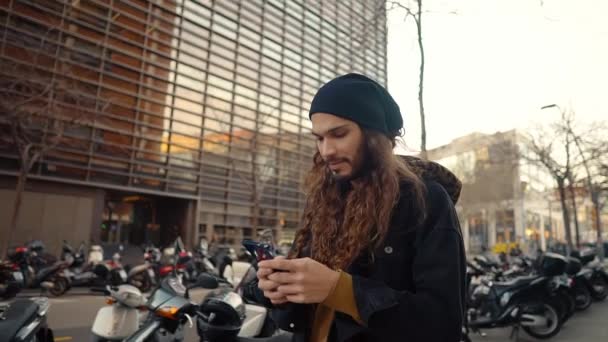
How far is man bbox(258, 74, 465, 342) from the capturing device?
104 cm

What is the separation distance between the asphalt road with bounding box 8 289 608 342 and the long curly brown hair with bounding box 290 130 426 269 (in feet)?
16.7

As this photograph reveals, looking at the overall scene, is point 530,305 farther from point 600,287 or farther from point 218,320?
point 218,320

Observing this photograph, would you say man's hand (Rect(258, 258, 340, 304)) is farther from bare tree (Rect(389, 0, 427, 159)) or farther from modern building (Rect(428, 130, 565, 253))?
modern building (Rect(428, 130, 565, 253))

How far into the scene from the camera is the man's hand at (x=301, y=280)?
100 centimetres

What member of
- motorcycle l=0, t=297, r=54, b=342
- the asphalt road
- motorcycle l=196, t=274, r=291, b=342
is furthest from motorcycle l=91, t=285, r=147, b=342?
the asphalt road

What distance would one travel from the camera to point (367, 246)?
1.24m

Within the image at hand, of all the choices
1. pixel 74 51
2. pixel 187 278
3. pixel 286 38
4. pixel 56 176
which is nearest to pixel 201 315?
pixel 187 278

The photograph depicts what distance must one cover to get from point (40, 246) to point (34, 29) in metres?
14.6

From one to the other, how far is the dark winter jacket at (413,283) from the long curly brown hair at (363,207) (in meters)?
0.03

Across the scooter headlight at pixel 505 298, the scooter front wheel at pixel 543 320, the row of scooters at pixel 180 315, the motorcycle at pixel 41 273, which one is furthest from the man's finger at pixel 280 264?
the motorcycle at pixel 41 273

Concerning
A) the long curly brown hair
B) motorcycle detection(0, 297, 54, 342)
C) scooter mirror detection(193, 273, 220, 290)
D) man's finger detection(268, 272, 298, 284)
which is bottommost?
motorcycle detection(0, 297, 54, 342)

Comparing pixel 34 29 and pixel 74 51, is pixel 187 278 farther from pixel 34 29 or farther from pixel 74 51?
pixel 34 29

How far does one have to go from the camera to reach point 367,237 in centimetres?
124

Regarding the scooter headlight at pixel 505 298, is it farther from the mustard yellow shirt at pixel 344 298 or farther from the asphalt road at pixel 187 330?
the mustard yellow shirt at pixel 344 298
